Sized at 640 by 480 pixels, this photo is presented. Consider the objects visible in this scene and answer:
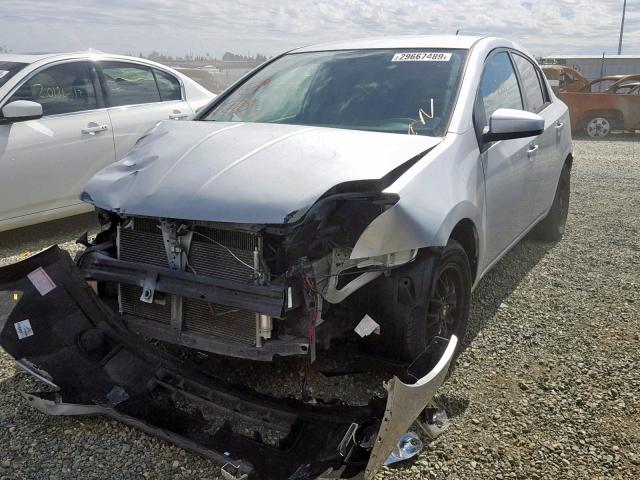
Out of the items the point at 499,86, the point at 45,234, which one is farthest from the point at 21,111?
the point at 499,86

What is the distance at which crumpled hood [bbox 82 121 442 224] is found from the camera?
2.49 meters

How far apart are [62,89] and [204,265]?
382 cm

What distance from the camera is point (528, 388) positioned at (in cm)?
318

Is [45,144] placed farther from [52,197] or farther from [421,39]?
[421,39]

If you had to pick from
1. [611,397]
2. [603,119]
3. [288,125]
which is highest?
[288,125]

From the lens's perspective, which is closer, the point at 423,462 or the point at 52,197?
the point at 423,462

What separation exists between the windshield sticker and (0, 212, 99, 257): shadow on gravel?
11.8 ft

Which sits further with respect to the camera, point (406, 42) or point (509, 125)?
point (406, 42)

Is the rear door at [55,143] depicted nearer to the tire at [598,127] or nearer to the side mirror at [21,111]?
the side mirror at [21,111]

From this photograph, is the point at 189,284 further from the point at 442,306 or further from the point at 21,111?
the point at 21,111

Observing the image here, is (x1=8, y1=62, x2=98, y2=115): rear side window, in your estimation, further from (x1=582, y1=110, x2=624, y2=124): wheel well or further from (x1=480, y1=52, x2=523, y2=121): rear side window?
(x1=582, y1=110, x2=624, y2=124): wheel well

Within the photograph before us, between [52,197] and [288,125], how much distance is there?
3037 mm

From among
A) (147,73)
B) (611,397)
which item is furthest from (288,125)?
(147,73)

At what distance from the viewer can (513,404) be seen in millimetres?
3045
